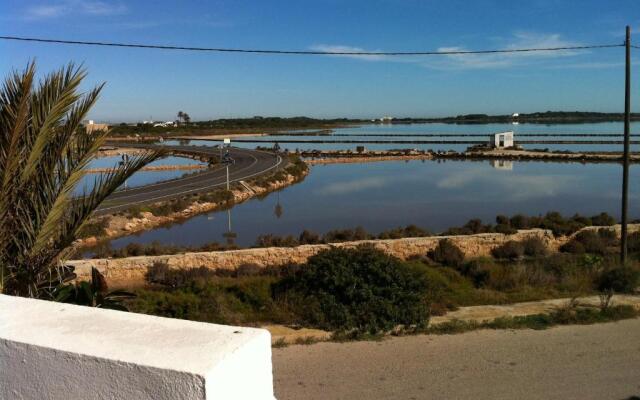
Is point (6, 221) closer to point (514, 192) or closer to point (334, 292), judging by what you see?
point (334, 292)

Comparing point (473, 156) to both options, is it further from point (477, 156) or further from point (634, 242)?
point (634, 242)

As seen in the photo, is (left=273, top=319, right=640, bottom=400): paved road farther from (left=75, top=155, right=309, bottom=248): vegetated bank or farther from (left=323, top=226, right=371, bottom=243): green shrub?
(left=75, top=155, right=309, bottom=248): vegetated bank

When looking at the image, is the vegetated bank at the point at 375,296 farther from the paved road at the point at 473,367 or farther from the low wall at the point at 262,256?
the low wall at the point at 262,256

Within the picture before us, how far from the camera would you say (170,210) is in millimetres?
30625

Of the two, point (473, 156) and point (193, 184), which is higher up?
point (473, 156)

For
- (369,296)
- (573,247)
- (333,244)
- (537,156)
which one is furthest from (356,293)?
(537,156)

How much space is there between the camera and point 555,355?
677cm

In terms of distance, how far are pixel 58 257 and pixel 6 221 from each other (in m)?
0.49

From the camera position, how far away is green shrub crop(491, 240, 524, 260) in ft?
65.2

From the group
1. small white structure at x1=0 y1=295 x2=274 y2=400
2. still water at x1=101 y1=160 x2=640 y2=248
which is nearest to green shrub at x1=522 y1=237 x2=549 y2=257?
still water at x1=101 y1=160 x2=640 y2=248

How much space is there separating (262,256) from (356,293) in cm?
918

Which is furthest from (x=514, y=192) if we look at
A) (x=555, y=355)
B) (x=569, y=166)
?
(x=555, y=355)

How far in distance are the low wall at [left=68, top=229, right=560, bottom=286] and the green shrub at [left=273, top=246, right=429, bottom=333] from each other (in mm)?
6736

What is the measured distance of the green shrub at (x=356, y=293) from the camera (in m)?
8.29
